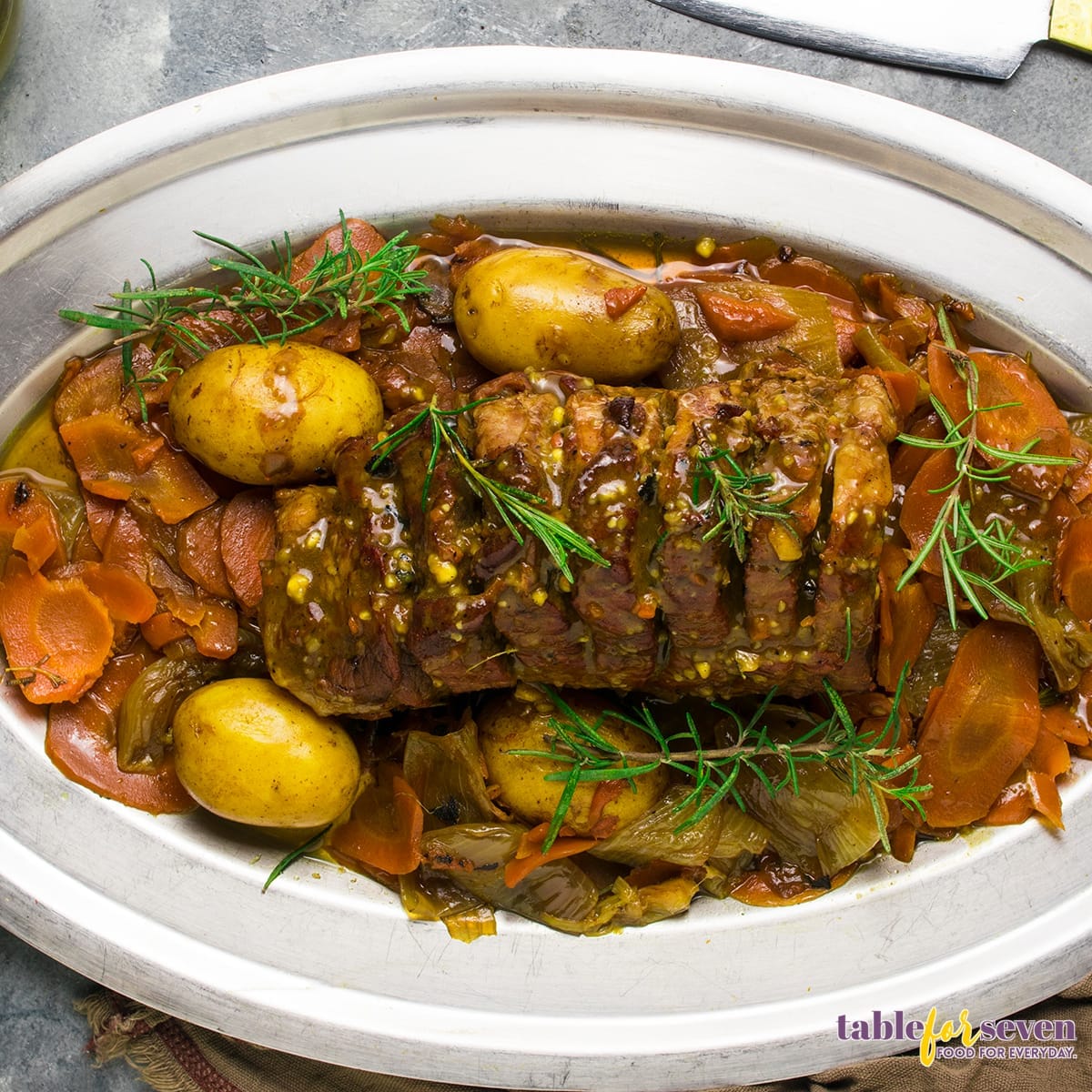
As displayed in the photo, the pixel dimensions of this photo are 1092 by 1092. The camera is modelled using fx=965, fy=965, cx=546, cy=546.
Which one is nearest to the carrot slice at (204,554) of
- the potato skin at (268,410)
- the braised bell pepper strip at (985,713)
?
the potato skin at (268,410)

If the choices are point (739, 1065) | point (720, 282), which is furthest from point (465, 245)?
point (739, 1065)

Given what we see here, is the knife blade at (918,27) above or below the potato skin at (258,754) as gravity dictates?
above

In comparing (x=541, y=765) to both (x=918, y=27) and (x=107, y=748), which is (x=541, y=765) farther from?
(x=918, y=27)

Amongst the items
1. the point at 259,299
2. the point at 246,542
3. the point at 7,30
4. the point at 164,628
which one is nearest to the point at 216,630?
the point at 164,628

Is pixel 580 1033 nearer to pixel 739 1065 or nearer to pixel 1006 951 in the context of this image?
pixel 739 1065

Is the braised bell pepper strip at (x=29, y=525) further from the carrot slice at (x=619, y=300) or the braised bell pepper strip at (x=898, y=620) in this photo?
the braised bell pepper strip at (x=898, y=620)

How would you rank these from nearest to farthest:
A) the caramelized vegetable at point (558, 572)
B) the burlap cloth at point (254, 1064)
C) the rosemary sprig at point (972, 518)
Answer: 1. the caramelized vegetable at point (558, 572)
2. the rosemary sprig at point (972, 518)
3. the burlap cloth at point (254, 1064)

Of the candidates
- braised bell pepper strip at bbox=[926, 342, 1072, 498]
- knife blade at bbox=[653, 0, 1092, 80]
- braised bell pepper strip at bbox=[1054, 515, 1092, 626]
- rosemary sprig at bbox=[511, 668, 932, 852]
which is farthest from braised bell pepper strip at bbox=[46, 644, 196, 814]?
knife blade at bbox=[653, 0, 1092, 80]
